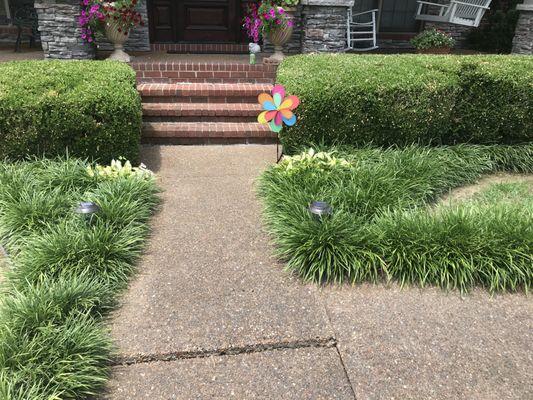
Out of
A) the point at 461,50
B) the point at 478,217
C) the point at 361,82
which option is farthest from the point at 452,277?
the point at 461,50

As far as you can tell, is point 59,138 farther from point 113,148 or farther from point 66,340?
point 66,340

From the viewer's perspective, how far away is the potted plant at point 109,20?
20.5ft

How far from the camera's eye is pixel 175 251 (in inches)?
134

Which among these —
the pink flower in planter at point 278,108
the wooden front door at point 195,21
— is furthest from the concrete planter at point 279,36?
the pink flower in planter at point 278,108

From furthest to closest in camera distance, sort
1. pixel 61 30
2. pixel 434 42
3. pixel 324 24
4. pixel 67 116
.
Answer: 1. pixel 434 42
2. pixel 324 24
3. pixel 61 30
4. pixel 67 116

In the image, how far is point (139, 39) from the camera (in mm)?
7750

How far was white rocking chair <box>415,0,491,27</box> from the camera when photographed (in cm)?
799

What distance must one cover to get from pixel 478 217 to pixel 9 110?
13.3ft

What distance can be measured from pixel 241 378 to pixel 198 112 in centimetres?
384

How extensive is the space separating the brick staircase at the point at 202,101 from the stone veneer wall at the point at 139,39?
5.79ft

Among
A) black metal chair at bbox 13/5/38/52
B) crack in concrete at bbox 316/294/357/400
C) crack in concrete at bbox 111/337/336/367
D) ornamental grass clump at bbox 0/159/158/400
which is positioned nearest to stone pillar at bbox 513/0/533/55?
ornamental grass clump at bbox 0/159/158/400

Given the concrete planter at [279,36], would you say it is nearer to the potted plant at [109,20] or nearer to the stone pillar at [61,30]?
the potted plant at [109,20]

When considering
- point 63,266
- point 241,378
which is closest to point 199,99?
point 63,266

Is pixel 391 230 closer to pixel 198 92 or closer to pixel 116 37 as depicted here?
pixel 198 92
